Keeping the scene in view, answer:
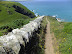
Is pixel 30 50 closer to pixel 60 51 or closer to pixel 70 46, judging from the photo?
pixel 60 51

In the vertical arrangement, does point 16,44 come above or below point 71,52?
above

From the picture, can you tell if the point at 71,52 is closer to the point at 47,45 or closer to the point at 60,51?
the point at 60,51

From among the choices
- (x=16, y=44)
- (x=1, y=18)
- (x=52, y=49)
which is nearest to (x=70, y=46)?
(x=52, y=49)

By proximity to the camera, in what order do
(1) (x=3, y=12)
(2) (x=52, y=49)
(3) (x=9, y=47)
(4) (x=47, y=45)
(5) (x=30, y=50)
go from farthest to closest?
(1) (x=3, y=12), (4) (x=47, y=45), (2) (x=52, y=49), (5) (x=30, y=50), (3) (x=9, y=47)

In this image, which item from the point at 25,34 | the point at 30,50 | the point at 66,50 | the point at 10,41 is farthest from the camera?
the point at 66,50

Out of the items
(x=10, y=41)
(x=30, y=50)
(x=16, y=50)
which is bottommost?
(x=30, y=50)

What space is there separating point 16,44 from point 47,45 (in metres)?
12.8

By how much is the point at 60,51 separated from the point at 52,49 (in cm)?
225

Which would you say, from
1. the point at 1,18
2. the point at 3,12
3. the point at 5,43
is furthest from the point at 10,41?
the point at 3,12

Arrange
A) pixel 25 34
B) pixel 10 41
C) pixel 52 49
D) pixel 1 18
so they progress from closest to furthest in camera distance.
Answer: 1. pixel 10 41
2. pixel 25 34
3. pixel 52 49
4. pixel 1 18

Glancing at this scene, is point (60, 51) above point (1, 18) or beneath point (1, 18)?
above

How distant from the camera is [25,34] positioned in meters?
14.6

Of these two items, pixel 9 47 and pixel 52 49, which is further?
pixel 52 49

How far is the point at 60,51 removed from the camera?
1861cm
